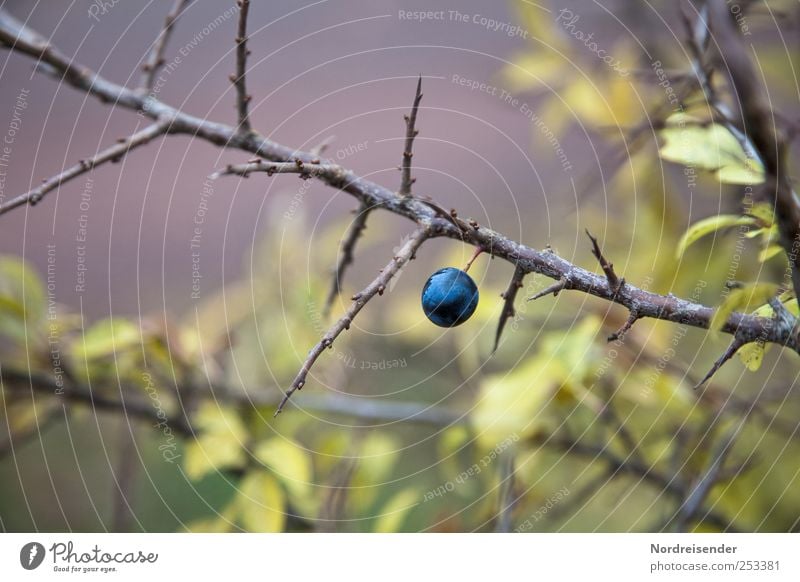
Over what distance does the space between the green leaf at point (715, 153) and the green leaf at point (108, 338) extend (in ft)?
1.82

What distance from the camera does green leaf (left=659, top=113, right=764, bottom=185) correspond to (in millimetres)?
542

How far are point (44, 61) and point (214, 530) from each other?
0.50 meters

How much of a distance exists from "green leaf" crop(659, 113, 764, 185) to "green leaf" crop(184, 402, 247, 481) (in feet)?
1.73

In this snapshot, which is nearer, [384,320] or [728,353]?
[728,353]

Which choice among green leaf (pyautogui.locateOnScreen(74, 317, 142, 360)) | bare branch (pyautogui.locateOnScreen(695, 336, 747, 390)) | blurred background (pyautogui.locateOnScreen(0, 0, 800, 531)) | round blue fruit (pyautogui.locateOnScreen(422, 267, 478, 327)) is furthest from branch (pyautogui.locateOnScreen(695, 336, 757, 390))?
green leaf (pyautogui.locateOnScreen(74, 317, 142, 360))

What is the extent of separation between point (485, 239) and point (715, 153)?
249mm

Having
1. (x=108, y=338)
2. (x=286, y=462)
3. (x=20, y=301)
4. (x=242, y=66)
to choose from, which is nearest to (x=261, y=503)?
(x=286, y=462)

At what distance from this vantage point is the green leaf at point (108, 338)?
2.37 feet

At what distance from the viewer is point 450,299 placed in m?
0.49

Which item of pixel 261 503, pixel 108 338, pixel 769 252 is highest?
pixel 769 252

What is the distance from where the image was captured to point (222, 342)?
880 mm

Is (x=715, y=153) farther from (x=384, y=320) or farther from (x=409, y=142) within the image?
(x=384, y=320)

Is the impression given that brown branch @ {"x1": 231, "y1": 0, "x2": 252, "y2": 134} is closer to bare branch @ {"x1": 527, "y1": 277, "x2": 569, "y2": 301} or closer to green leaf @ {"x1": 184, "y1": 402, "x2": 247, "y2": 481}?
bare branch @ {"x1": 527, "y1": 277, "x2": 569, "y2": 301}
